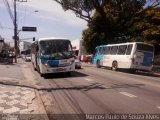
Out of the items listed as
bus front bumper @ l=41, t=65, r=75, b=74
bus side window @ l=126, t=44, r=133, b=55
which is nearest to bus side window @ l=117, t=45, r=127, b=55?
bus side window @ l=126, t=44, r=133, b=55

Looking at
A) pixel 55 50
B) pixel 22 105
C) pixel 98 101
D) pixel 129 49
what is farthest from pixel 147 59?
pixel 22 105

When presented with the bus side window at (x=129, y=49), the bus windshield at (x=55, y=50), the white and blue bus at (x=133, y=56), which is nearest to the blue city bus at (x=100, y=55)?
the white and blue bus at (x=133, y=56)

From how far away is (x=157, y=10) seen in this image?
166 ft

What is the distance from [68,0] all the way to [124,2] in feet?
23.9

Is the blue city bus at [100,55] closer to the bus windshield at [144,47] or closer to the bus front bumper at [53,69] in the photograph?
the bus windshield at [144,47]

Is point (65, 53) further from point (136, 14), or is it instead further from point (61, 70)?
point (136, 14)

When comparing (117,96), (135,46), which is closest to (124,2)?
(135,46)

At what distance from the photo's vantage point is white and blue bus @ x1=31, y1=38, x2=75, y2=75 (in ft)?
73.5

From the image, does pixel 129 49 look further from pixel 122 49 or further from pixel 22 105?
pixel 22 105

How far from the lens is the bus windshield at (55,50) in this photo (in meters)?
22.4

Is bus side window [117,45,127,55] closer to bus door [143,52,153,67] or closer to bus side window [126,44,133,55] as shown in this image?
bus side window [126,44,133,55]

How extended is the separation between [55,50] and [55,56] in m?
0.51

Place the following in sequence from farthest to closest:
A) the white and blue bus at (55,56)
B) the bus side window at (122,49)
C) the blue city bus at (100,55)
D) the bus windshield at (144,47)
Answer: the blue city bus at (100,55)
the bus side window at (122,49)
the bus windshield at (144,47)
the white and blue bus at (55,56)

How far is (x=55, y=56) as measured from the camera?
22.4 m
